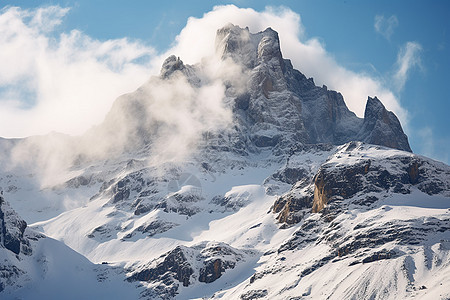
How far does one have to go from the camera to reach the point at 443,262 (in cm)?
19388

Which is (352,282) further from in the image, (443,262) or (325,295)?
(443,262)

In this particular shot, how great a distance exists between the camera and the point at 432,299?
172 metres

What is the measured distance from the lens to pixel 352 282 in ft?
648

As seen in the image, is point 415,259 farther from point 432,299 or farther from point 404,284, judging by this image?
point 432,299

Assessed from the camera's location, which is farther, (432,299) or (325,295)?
(325,295)

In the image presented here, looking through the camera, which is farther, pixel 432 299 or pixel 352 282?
pixel 352 282

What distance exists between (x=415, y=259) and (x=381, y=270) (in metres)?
10.4

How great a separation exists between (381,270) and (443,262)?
55.6ft

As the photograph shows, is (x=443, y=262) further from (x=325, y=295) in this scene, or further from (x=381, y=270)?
(x=325, y=295)

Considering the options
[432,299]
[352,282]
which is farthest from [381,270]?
[432,299]

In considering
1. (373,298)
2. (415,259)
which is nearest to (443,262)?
(415,259)

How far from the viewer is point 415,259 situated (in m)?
199

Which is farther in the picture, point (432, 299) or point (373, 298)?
point (373, 298)

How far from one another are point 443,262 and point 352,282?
25.5 metres
